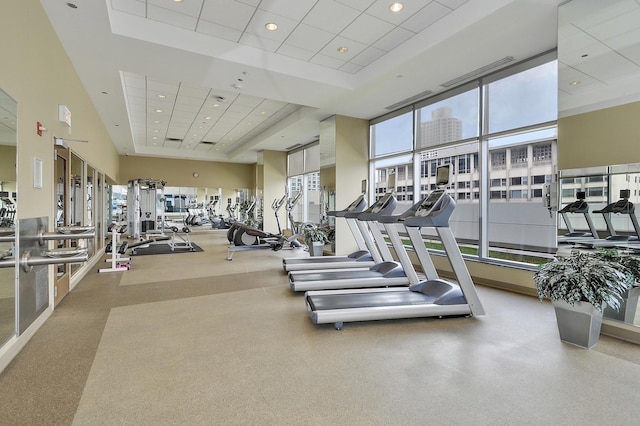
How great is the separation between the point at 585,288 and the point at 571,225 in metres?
1.07

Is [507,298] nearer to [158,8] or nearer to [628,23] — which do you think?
[628,23]

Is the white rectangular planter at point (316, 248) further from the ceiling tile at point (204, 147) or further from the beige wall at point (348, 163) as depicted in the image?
the ceiling tile at point (204, 147)

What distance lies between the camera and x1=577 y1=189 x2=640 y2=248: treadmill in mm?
3109

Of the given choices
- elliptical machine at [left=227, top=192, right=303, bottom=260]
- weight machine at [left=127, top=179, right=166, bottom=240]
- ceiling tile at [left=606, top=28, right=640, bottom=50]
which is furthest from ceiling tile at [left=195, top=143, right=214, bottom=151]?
ceiling tile at [left=606, top=28, right=640, bottom=50]

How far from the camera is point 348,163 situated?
8031 mm

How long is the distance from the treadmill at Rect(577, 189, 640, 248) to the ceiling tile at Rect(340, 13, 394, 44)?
131 inches

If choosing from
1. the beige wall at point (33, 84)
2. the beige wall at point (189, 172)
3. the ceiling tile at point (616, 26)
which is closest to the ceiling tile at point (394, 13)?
the ceiling tile at point (616, 26)

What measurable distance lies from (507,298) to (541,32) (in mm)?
3426

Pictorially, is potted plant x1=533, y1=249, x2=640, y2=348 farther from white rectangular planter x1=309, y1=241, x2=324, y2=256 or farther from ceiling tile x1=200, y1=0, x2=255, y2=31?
white rectangular planter x1=309, y1=241, x2=324, y2=256

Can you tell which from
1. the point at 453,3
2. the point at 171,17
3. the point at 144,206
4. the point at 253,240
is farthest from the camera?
the point at 144,206

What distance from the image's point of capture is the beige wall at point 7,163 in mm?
2598

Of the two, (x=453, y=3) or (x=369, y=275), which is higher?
(x=453, y=3)

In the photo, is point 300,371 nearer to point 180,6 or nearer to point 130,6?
point 180,6

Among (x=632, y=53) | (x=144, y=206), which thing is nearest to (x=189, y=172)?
(x=144, y=206)
